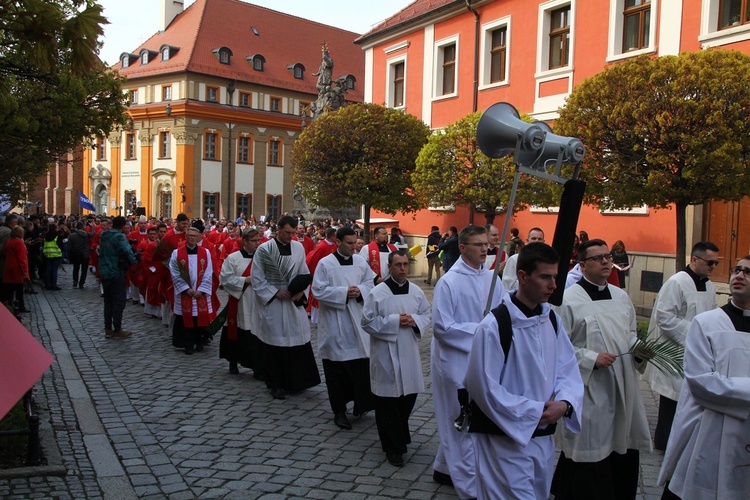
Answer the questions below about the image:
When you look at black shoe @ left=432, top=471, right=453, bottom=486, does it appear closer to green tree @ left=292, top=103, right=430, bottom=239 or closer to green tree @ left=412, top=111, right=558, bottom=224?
green tree @ left=412, top=111, right=558, bottom=224

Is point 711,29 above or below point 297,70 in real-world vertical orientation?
below

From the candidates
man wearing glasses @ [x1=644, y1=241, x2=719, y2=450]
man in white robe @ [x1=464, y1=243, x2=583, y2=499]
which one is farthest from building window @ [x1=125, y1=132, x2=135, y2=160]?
man in white robe @ [x1=464, y1=243, x2=583, y2=499]

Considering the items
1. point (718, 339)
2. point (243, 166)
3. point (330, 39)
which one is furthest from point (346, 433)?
point (330, 39)

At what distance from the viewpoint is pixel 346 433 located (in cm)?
652

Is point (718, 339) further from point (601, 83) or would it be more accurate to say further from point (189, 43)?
point (189, 43)

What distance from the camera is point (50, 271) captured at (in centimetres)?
1864

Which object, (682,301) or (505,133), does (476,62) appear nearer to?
(682,301)

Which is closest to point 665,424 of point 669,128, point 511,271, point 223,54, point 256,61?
point 511,271

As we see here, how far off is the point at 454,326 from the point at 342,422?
7.15ft

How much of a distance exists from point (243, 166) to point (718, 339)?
5474cm

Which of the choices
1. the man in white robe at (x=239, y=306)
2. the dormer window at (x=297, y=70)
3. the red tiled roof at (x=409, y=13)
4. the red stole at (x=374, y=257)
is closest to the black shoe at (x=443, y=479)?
the man in white robe at (x=239, y=306)

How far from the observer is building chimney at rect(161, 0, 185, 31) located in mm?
58156

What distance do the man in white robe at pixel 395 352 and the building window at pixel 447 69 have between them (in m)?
19.8

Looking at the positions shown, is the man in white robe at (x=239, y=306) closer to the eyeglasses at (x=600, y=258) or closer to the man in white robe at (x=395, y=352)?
the man in white robe at (x=395, y=352)
